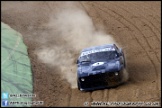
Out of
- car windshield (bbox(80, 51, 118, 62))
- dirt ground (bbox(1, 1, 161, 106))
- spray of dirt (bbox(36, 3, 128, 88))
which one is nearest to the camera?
dirt ground (bbox(1, 1, 161, 106))

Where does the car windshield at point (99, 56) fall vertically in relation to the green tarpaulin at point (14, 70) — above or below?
above

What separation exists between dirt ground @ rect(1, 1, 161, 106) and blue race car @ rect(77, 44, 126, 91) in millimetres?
301

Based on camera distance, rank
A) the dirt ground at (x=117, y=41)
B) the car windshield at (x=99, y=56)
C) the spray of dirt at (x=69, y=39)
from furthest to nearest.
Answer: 1. the spray of dirt at (x=69, y=39)
2. the car windshield at (x=99, y=56)
3. the dirt ground at (x=117, y=41)

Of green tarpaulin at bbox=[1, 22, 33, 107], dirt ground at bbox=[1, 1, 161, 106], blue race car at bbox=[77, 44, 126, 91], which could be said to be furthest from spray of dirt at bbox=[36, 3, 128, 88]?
green tarpaulin at bbox=[1, 22, 33, 107]

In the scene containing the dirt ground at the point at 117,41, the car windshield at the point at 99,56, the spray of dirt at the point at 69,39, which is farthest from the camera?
the spray of dirt at the point at 69,39

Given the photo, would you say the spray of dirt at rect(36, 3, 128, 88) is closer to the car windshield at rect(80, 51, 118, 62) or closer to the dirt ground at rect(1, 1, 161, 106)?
the dirt ground at rect(1, 1, 161, 106)

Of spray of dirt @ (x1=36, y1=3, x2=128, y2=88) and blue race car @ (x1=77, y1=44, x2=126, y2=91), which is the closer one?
blue race car @ (x1=77, y1=44, x2=126, y2=91)

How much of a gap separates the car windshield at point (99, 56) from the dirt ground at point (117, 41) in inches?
50.1

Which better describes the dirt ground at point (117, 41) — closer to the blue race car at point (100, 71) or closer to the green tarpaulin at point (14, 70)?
the blue race car at point (100, 71)

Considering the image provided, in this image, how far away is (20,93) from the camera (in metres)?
17.0

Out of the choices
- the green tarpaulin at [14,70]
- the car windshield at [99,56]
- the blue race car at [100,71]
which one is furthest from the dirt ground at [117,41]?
the car windshield at [99,56]

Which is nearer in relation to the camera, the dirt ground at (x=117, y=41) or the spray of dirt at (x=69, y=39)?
the dirt ground at (x=117, y=41)

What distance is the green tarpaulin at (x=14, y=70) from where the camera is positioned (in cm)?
1677

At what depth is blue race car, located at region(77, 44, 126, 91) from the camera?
16.7m
